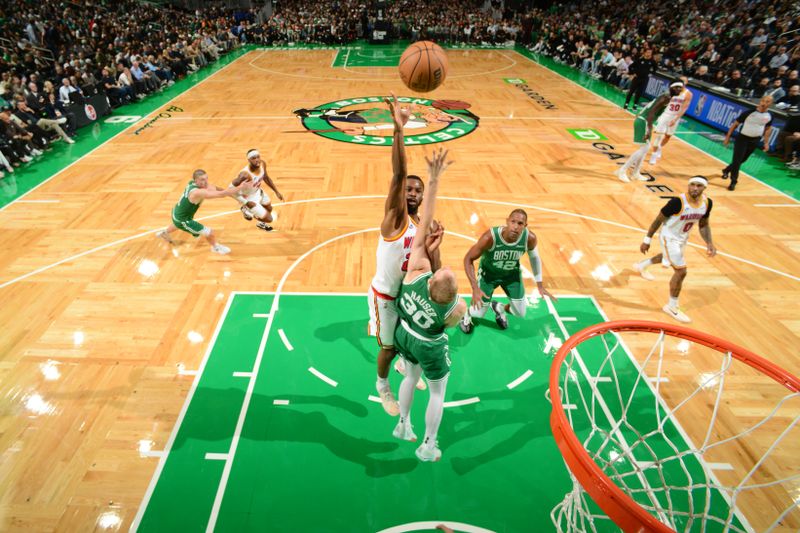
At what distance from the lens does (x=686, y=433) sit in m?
4.39

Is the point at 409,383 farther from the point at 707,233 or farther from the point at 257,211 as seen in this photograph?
the point at 257,211

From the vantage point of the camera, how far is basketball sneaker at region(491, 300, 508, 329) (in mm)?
5693

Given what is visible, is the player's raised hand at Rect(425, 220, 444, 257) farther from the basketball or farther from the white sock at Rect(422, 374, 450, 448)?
the basketball

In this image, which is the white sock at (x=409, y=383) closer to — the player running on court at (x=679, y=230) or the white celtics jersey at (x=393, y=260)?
the white celtics jersey at (x=393, y=260)

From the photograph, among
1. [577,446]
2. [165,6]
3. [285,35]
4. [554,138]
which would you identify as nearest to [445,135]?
[554,138]

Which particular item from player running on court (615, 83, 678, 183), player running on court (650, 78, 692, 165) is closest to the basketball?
player running on court (615, 83, 678, 183)

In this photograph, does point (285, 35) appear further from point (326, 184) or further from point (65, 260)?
point (65, 260)

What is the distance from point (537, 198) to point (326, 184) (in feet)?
14.1

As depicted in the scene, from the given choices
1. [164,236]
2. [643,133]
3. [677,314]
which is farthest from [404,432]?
[643,133]

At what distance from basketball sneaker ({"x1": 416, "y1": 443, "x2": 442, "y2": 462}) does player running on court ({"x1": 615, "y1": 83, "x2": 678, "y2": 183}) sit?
8.05 meters

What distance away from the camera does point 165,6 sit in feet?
107

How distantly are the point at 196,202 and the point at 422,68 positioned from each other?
12.3 ft

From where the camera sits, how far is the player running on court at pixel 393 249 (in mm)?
3365

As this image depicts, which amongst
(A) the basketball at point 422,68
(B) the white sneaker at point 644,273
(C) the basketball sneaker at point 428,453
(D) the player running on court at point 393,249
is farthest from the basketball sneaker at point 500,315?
(A) the basketball at point 422,68
